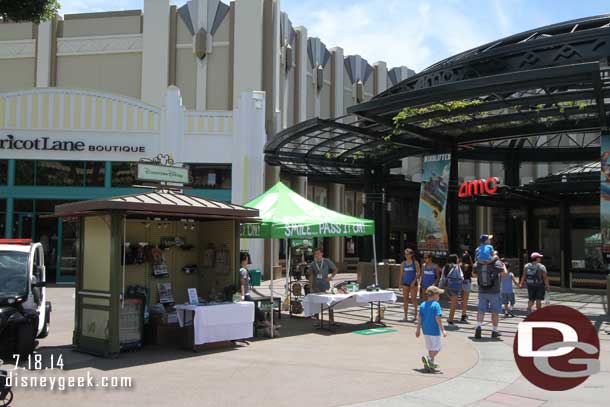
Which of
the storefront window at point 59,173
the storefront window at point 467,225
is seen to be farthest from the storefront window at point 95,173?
the storefront window at point 467,225

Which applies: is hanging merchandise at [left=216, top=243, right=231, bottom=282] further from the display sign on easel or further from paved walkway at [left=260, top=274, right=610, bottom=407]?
paved walkway at [left=260, top=274, right=610, bottom=407]

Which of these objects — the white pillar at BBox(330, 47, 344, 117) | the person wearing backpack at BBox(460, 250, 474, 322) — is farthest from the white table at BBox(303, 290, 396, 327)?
the white pillar at BBox(330, 47, 344, 117)

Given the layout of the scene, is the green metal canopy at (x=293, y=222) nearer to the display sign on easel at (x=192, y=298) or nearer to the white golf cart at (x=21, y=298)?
the display sign on easel at (x=192, y=298)

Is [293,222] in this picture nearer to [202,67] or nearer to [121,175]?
[121,175]

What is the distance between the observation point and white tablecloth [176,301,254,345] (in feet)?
33.7

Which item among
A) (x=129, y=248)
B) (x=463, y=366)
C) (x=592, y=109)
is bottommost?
(x=463, y=366)

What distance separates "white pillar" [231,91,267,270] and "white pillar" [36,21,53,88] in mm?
12552

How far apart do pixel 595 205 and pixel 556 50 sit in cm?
1185

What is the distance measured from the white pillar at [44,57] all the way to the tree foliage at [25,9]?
23.1 metres

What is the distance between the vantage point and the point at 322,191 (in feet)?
115

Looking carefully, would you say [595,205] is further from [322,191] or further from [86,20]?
[86,20]

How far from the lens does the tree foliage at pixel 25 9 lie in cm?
977

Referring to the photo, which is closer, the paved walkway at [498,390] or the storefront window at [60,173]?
the paved walkway at [498,390]

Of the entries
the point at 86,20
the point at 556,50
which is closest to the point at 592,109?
the point at 556,50
